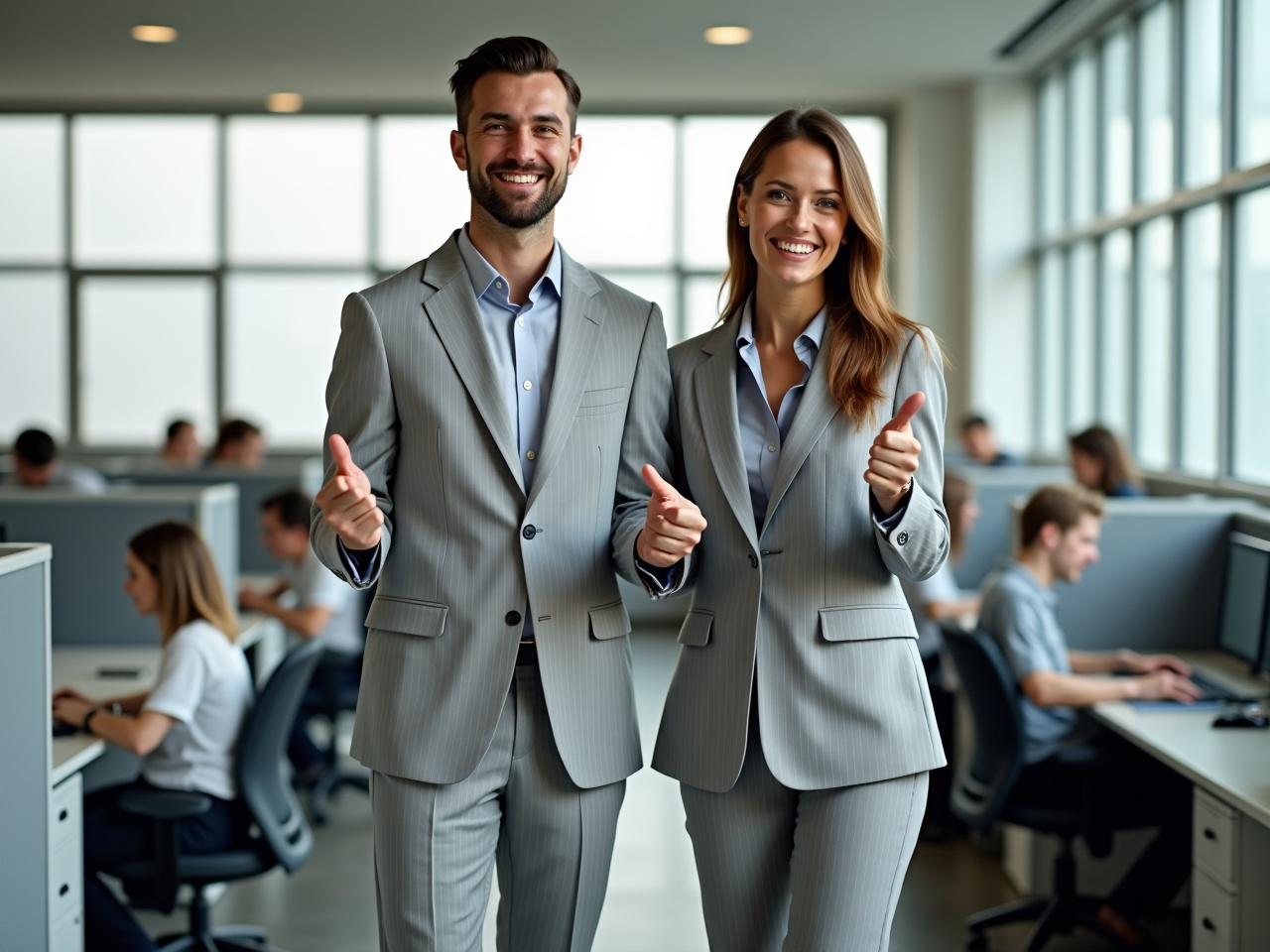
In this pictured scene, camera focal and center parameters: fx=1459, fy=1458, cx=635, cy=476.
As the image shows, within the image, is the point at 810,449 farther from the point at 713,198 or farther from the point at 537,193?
the point at 713,198

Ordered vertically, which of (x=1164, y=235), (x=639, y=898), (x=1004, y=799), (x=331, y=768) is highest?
(x=1164, y=235)

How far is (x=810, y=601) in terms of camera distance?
1874 mm

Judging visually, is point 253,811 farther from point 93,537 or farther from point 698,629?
point 698,629

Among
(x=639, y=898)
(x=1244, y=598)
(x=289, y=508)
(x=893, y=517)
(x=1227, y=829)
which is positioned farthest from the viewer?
(x=289, y=508)

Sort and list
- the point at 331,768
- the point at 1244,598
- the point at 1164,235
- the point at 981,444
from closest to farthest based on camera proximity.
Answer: the point at 1244,598 → the point at 331,768 → the point at 1164,235 → the point at 981,444

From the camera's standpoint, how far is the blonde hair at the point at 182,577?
10.8 ft

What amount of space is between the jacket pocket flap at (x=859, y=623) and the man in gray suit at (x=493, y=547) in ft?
0.66

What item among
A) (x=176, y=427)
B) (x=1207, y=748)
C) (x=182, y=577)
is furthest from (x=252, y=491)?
(x=1207, y=748)

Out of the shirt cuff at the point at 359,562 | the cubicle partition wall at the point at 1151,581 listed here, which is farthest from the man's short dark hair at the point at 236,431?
the shirt cuff at the point at 359,562

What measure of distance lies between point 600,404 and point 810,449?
0.28 metres

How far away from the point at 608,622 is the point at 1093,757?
1.92 metres

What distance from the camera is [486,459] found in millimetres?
1854

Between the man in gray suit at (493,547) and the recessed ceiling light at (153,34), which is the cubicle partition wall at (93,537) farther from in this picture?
the recessed ceiling light at (153,34)

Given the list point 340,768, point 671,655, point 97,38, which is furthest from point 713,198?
point 340,768
